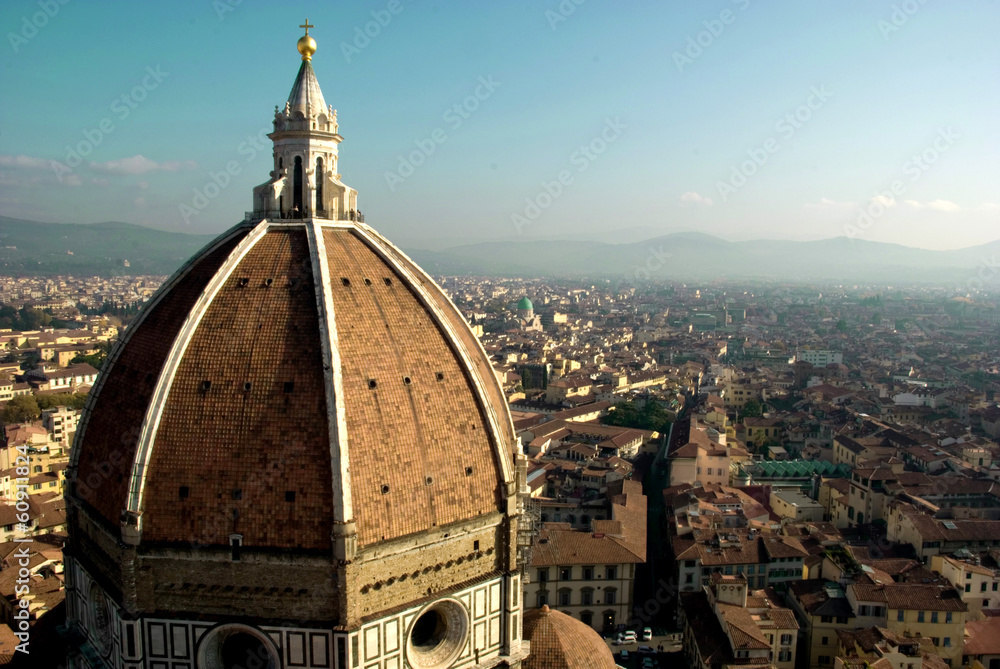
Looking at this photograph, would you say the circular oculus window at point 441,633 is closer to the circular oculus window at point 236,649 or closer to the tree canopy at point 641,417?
the circular oculus window at point 236,649

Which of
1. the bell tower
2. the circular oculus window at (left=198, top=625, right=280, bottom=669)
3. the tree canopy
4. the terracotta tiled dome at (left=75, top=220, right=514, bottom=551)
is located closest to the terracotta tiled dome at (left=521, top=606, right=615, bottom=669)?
the terracotta tiled dome at (left=75, top=220, right=514, bottom=551)

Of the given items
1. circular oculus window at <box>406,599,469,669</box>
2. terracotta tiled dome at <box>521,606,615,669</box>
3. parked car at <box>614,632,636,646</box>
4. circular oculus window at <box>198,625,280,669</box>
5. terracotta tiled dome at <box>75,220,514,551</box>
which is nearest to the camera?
terracotta tiled dome at <box>75,220,514,551</box>

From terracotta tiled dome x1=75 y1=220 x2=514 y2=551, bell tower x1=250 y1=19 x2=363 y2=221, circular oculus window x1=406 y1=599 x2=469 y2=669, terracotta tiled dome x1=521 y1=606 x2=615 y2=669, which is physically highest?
bell tower x1=250 y1=19 x2=363 y2=221

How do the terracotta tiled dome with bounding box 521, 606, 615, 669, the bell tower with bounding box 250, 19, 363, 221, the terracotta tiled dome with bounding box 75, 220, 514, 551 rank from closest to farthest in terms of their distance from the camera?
1. the terracotta tiled dome with bounding box 75, 220, 514, 551
2. the bell tower with bounding box 250, 19, 363, 221
3. the terracotta tiled dome with bounding box 521, 606, 615, 669

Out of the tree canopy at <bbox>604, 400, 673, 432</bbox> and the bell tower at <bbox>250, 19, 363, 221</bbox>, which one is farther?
the tree canopy at <bbox>604, 400, 673, 432</bbox>

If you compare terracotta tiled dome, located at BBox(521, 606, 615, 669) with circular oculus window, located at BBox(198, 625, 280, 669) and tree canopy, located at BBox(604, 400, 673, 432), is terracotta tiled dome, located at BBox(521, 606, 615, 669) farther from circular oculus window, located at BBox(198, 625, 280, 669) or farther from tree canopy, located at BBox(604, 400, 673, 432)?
tree canopy, located at BBox(604, 400, 673, 432)

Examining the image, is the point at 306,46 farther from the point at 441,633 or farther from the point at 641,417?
the point at 641,417

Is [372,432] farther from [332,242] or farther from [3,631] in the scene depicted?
[3,631]

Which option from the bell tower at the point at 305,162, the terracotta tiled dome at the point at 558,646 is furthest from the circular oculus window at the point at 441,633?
the bell tower at the point at 305,162
